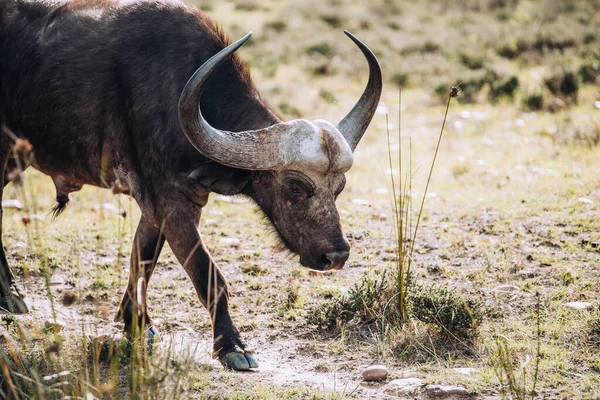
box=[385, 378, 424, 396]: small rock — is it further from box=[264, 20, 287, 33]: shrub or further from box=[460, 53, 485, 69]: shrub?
box=[264, 20, 287, 33]: shrub

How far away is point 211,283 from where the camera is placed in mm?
5453

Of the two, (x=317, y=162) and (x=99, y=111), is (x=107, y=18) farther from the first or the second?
(x=317, y=162)

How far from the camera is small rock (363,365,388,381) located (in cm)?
500

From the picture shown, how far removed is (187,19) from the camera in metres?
5.83

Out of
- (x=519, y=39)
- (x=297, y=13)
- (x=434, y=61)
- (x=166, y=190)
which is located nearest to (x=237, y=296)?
(x=166, y=190)

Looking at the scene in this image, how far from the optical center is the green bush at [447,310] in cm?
547

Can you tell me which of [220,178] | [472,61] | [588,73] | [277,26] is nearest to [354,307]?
[220,178]

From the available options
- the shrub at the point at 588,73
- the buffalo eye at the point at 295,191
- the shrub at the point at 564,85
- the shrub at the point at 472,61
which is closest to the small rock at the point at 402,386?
the buffalo eye at the point at 295,191

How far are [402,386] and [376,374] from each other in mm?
221

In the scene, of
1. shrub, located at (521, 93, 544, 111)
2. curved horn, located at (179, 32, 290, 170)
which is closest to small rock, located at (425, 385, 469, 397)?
curved horn, located at (179, 32, 290, 170)

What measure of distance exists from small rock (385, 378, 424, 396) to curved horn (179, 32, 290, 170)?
5.19ft

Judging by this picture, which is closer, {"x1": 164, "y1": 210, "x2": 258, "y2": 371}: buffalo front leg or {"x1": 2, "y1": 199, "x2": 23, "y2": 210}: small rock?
{"x1": 164, "y1": 210, "x2": 258, "y2": 371}: buffalo front leg

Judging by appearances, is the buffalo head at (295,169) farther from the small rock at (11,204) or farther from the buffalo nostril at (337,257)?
the small rock at (11,204)

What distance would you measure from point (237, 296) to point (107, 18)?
246cm
